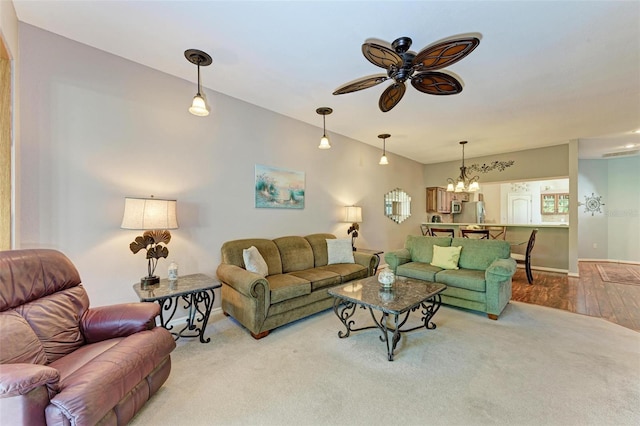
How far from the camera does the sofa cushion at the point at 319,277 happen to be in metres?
Answer: 3.10

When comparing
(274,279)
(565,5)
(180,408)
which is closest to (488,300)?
(274,279)

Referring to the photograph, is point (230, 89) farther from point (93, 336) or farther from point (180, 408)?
point (180, 408)

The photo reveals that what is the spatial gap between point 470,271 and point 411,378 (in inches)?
82.0

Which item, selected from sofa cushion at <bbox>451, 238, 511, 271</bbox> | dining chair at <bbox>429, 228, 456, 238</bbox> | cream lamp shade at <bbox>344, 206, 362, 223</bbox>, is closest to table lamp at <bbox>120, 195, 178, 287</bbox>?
cream lamp shade at <bbox>344, 206, 362, 223</bbox>

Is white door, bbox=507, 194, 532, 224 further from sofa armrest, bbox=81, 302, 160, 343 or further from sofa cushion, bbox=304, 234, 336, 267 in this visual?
sofa armrest, bbox=81, 302, 160, 343

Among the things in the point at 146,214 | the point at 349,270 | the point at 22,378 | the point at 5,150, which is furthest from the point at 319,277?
the point at 5,150

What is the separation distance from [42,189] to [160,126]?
3.72 feet

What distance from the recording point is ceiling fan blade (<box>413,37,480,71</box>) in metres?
1.62

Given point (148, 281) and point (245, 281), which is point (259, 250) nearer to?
point (245, 281)

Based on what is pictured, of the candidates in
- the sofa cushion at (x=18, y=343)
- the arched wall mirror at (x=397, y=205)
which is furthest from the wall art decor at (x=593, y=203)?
the sofa cushion at (x=18, y=343)

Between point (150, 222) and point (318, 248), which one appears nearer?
point (150, 222)

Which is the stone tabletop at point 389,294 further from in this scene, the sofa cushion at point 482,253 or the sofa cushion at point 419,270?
the sofa cushion at point 482,253

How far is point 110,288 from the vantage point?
2.47 meters

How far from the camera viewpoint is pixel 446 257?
12.4 feet
